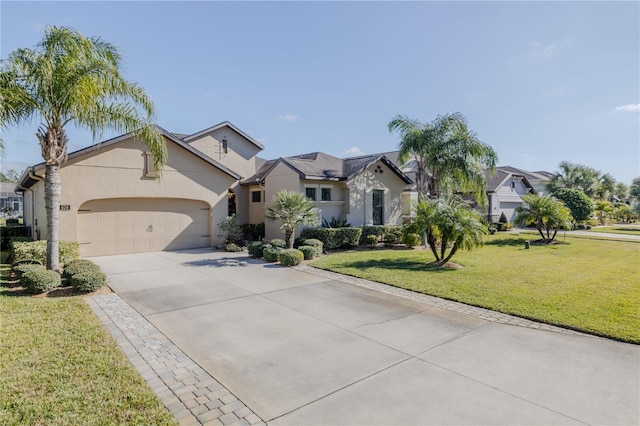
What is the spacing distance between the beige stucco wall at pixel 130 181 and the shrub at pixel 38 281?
243 inches

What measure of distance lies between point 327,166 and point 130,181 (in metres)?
10.3

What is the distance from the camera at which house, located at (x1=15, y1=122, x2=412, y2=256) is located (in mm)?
14898

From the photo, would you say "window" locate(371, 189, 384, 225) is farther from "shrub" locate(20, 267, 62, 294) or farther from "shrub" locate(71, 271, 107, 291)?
"shrub" locate(20, 267, 62, 294)

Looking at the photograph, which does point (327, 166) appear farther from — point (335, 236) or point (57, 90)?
point (57, 90)

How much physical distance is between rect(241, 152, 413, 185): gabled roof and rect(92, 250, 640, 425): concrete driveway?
9793 mm

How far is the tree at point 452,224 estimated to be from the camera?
12.3 m

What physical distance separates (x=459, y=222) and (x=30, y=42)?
1458cm

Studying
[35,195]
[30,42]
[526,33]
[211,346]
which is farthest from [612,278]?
[35,195]

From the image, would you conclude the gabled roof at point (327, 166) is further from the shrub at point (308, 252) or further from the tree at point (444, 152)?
the shrub at point (308, 252)

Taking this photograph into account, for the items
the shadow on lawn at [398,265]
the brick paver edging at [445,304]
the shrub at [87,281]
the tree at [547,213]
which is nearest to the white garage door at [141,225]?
the shrub at [87,281]

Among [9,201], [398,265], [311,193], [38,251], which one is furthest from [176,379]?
[9,201]

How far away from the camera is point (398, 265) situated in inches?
528

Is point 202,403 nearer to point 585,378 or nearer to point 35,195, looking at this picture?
point 585,378

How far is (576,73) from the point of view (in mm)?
13148
